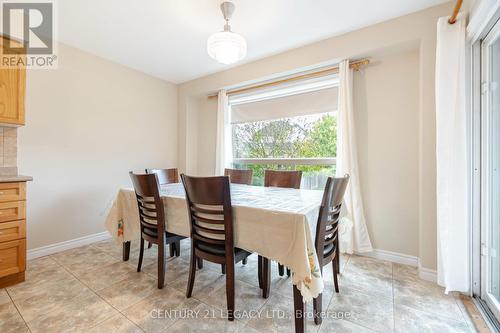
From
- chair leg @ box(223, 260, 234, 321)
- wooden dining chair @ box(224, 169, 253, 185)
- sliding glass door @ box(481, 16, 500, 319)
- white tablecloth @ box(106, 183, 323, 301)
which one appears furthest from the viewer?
wooden dining chair @ box(224, 169, 253, 185)

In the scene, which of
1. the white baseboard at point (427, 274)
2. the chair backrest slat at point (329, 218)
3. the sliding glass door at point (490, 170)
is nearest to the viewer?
the chair backrest slat at point (329, 218)

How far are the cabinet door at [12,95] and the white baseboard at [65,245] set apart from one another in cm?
137

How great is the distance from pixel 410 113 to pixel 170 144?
3435 mm

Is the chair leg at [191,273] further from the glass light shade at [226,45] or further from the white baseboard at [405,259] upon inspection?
the white baseboard at [405,259]

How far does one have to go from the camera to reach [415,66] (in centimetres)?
220

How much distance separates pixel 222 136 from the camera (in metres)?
3.46

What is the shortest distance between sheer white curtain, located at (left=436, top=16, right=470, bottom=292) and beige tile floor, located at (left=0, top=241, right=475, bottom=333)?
0.26 metres

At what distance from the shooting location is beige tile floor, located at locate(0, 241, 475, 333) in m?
1.38

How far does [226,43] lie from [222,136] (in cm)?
180

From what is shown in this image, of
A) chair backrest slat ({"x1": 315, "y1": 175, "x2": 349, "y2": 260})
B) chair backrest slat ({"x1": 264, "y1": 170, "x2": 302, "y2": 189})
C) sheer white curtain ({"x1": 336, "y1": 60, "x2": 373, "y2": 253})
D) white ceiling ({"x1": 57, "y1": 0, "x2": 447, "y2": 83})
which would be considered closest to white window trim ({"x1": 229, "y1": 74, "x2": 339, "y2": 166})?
sheer white curtain ({"x1": 336, "y1": 60, "x2": 373, "y2": 253})

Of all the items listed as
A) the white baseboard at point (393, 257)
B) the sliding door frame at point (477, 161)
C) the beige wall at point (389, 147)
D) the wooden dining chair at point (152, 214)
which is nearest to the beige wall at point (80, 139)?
the wooden dining chair at point (152, 214)

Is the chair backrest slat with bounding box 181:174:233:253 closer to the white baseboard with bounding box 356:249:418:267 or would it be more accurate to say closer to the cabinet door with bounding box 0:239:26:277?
the cabinet door with bounding box 0:239:26:277

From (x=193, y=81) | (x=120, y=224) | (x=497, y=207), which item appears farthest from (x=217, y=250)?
(x=193, y=81)

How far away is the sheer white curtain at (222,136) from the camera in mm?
3443
